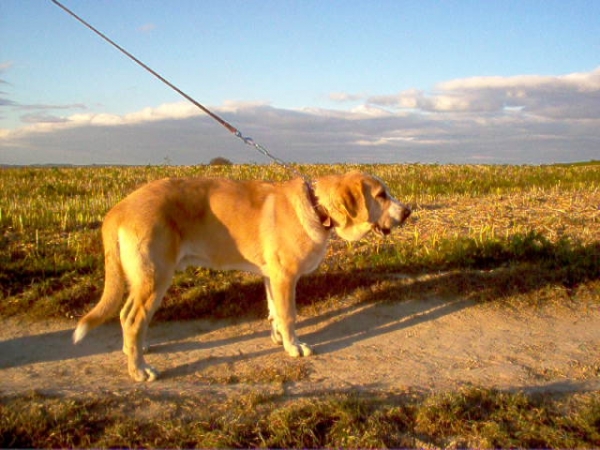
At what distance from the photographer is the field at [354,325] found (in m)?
3.43


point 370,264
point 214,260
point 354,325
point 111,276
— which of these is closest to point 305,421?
point 214,260

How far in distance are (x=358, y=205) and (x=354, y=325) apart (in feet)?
4.74

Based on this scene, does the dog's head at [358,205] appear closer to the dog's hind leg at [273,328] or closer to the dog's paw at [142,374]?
the dog's hind leg at [273,328]

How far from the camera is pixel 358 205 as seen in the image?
516 centimetres

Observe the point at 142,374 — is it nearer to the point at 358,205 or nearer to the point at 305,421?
the point at 305,421

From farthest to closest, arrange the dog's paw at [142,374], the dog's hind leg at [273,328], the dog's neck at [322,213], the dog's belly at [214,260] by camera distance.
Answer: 1. the dog's hind leg at [273,328]
2. the dog's neck at [322,213]
3. the dog's belly at [214,260]
4. the dog's paw at [142,374]

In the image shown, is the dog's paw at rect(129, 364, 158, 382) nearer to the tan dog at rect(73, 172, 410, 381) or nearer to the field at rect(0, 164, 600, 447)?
the tan dog at rect(73, 172, 410, 381)

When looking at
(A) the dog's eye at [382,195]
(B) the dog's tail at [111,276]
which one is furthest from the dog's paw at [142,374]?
(A) the dog's eye at [382,195]

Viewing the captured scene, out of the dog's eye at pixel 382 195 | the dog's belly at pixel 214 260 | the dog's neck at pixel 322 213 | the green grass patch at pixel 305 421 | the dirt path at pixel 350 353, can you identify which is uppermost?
the dog's eye at pixel 382 195

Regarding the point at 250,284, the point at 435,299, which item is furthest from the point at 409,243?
the point at 250,284

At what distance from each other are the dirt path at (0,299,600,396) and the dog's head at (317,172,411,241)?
115 cm

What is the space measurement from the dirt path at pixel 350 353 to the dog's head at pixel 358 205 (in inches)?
45.2

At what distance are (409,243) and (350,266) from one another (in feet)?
3.93

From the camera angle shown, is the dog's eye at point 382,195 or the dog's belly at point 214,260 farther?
the dog's eye at point 382,195
